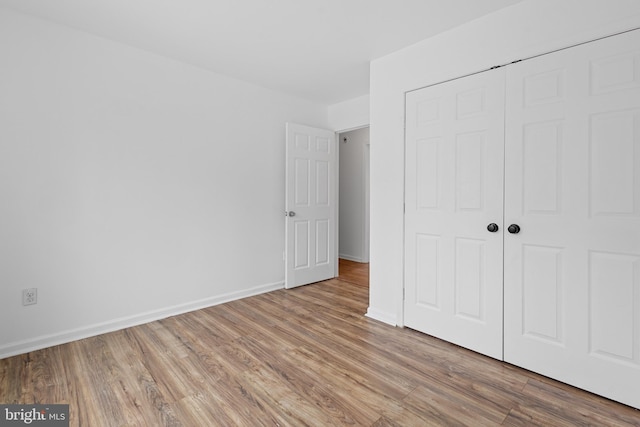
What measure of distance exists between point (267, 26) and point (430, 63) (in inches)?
52.7

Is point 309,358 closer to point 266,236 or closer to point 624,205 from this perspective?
point 266,236

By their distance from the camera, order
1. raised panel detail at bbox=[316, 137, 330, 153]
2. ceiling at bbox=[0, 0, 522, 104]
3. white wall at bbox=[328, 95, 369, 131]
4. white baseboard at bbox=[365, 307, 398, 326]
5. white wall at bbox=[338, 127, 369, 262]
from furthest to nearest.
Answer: white wall at bbox=[338, 127, 369, 262], raised panel detail at bbox=[316, 137, 330, 153], white wall at bbox=[328, 95, 369, 131], white baseboard at bbox=[365, 307, 398, 326], ceiling at bbox=[0, 0, 522, 104]

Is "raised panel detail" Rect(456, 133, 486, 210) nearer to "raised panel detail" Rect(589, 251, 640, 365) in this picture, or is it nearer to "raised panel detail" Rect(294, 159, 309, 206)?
"raised panel detail" Rect(589, 251, 640, 365)

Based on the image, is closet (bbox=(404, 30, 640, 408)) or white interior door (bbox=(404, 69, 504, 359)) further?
white interior door (bbox=(404, 69, 504, 359))

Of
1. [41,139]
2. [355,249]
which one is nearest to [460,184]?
[41,139]

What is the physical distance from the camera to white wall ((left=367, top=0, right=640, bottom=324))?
5.84ft

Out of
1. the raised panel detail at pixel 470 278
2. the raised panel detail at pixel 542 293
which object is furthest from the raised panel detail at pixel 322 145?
the raised panel detail at pixel 542 293

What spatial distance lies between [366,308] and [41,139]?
3.13 meters

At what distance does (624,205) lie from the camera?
167cm

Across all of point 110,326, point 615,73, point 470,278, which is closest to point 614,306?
point 470,278

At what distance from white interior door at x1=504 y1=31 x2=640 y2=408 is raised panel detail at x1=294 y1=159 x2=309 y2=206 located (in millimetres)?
2364
